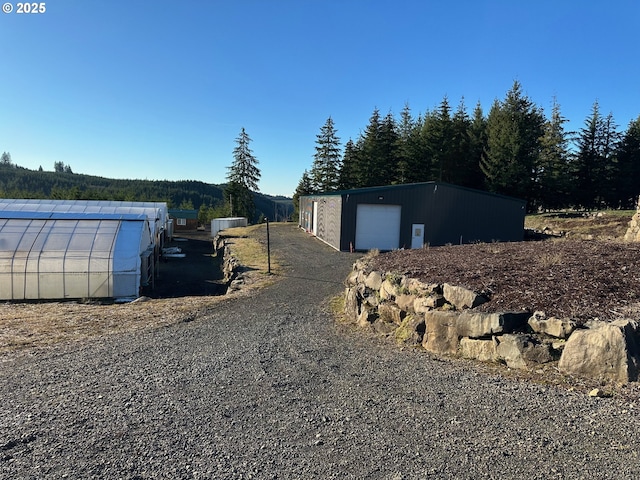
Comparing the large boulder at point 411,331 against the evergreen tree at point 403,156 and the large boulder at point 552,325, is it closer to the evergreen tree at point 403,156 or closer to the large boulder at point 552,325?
the large boulder at point 552,325

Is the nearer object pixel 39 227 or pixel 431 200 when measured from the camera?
pixel 39 227

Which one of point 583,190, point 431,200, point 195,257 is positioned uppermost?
point 583,190

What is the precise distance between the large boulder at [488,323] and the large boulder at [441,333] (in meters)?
0.15

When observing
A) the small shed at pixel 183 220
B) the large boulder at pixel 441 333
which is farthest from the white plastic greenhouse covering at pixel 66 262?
the small shed at pixel 183 220

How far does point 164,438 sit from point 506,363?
4470 mm

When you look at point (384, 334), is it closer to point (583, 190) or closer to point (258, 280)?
point (258, 280)

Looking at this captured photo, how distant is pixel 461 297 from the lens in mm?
6742

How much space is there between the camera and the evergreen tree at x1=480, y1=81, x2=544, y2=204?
132 ft

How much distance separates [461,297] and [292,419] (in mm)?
3783

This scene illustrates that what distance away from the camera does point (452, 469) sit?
334cm

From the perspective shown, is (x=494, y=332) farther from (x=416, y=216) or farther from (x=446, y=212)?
(x=446, y=212)

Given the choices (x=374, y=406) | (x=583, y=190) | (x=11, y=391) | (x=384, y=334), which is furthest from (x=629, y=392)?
(x=583, y=190)

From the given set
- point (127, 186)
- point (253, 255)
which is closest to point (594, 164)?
point (253, 255)

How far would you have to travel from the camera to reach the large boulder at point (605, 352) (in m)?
4.60
